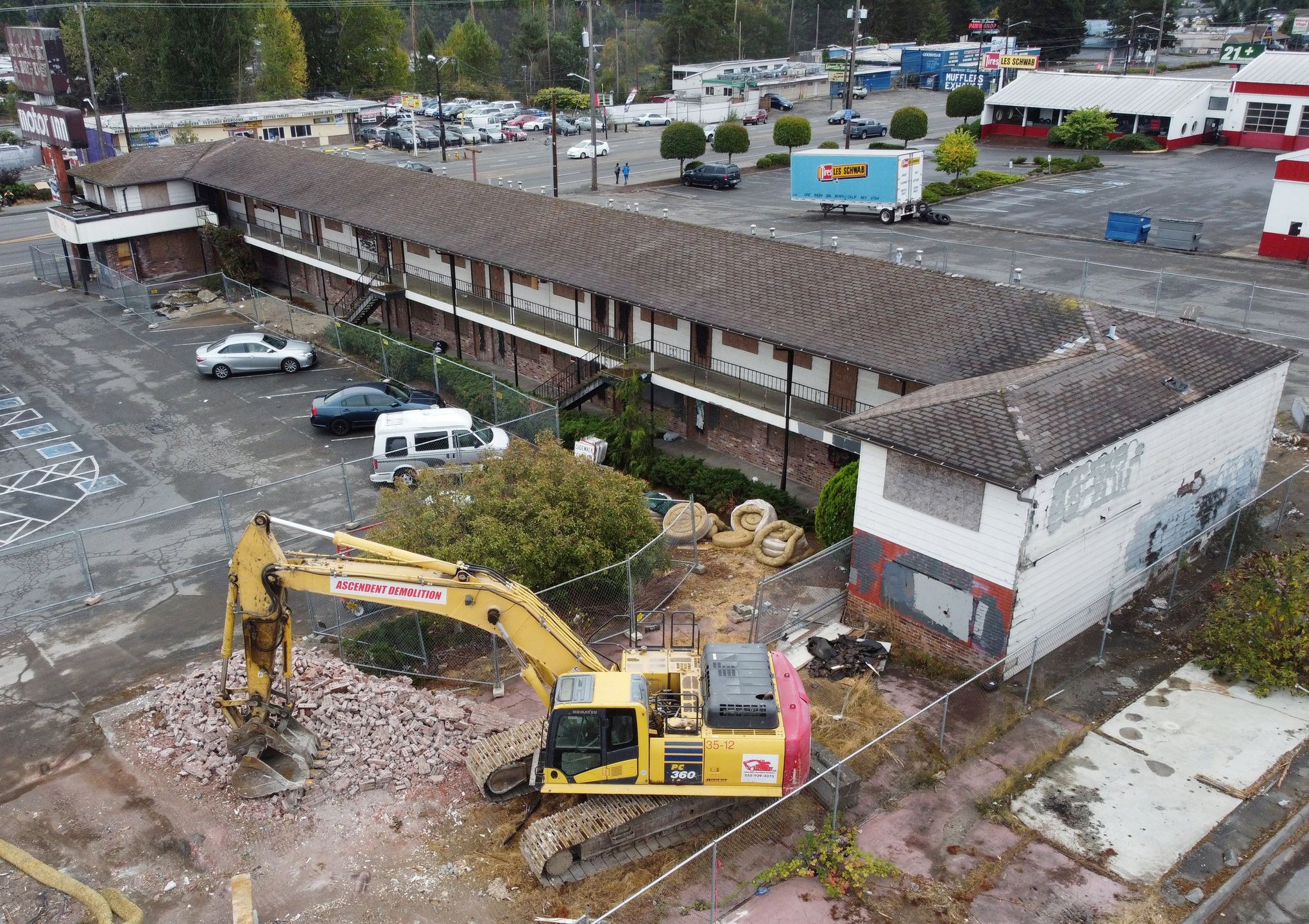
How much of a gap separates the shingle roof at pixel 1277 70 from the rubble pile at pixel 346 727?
6711cm

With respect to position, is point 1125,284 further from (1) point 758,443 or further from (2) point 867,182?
(1) point 758,443

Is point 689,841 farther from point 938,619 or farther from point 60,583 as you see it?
point 60,583

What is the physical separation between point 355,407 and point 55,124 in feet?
94.2

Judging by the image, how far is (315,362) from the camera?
3650cm

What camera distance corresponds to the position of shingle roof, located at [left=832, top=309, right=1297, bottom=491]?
17312 millimetres

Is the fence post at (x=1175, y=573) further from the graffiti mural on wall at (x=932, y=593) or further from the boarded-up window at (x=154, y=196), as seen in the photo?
the boarded-up window at (x=154, y=196)

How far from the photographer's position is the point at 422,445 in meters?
27.5

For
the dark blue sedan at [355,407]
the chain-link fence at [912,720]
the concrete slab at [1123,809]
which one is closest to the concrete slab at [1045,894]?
the concrete slab at [1123,809]

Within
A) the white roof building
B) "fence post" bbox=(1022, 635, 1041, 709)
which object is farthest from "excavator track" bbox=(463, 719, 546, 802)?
the white roof building

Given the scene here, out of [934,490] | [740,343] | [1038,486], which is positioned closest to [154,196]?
[740,343]

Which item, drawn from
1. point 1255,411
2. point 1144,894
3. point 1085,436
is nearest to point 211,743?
point 1144,894

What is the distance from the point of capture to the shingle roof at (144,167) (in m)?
43.9

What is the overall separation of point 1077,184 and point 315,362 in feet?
144

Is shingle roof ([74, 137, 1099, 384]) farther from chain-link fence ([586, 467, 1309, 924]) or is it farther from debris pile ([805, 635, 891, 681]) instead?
debris pile ([805, 635, 891, 681])
